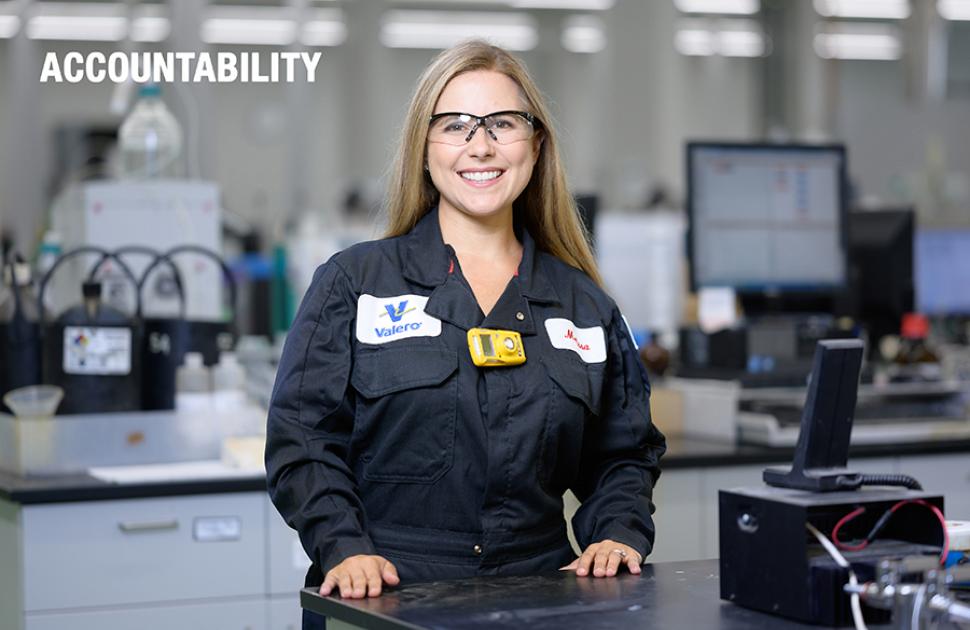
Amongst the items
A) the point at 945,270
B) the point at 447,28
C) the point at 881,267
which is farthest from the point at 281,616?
the point at 447,28

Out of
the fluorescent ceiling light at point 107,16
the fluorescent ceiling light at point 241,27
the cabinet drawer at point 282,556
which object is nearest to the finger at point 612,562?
the cabinet drawer at point 282,556

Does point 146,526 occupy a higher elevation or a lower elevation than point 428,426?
lower

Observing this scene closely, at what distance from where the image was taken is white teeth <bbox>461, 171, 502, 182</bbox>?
6.46 feet

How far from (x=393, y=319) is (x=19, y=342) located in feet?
4.67

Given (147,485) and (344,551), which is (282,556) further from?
(344,551)

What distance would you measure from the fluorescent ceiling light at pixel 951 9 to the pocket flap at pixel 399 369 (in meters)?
9.31

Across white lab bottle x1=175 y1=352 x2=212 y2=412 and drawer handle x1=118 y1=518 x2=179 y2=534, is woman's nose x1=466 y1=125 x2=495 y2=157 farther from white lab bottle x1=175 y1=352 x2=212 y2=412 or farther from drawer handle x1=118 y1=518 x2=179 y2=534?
white lab bottle x1=175 y1=352 x2=212 y2=412

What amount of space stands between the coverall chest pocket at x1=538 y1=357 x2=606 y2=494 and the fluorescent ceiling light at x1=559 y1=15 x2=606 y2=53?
883cm

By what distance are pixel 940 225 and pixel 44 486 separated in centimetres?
447

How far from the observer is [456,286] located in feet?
6.37

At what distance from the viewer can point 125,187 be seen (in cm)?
337

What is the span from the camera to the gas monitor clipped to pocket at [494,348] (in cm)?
187

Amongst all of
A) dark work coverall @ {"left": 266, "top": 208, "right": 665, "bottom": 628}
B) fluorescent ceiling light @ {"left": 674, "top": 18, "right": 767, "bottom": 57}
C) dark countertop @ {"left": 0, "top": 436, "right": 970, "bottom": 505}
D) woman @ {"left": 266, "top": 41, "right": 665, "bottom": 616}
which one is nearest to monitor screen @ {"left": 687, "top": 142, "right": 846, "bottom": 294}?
dark countertop @ {"left": 0, "top": 436, "right": 970, "bottom": 505}

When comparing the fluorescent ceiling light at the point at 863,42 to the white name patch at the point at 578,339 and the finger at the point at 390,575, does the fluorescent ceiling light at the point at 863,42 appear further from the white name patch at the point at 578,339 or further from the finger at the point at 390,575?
the finger at the point at 390,575
